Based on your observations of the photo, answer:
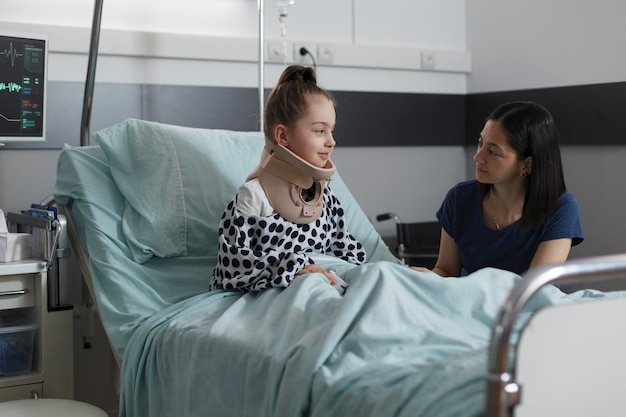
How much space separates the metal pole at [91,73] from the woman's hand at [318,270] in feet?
3.65

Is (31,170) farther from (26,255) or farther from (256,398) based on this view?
(256,398)

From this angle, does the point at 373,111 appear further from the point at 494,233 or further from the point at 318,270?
the point at 318,270

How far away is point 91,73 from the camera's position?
2947mm

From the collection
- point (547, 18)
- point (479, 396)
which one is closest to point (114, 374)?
point (479, 396)

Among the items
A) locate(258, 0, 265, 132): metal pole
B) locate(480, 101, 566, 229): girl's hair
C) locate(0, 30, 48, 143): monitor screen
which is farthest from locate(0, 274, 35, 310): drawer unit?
locate(480, 101, 566, 229): girl's hair

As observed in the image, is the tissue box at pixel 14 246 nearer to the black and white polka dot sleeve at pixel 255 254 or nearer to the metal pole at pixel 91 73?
the metal pole at pixel 91 73

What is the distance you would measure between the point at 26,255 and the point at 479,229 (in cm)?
135

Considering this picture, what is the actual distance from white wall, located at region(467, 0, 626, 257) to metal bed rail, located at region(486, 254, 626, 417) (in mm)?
2395

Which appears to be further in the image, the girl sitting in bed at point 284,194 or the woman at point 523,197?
the woman at point 523,197

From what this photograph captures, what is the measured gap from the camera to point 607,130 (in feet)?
11.7

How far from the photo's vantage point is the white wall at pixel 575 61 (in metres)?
3.58

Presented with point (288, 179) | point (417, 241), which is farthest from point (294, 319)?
point (417, 241)

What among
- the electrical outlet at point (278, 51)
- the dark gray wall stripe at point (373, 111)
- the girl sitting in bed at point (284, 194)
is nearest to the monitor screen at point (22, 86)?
the dark gray wall stripe at point (373, 111)

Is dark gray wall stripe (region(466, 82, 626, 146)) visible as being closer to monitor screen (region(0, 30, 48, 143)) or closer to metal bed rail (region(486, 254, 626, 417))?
monitor screen (region(0, 30, 48, 143))
